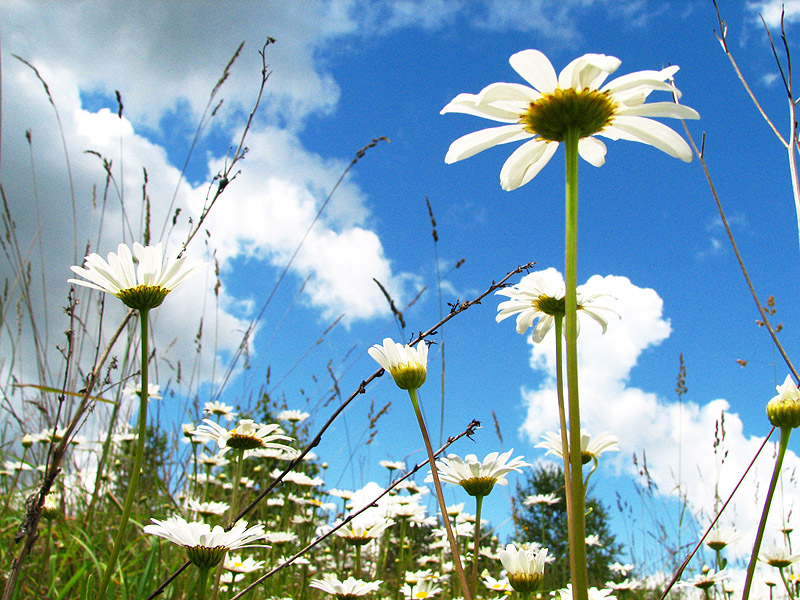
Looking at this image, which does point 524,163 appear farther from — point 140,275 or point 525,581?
point 525,581

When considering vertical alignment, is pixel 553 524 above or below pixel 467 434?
above

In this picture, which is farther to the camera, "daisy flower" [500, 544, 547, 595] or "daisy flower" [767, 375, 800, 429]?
"daisy flower" [500, 544, 547, 595]

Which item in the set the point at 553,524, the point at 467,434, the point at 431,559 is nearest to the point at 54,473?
the point at 467,434

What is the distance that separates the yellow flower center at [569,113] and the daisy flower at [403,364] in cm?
49

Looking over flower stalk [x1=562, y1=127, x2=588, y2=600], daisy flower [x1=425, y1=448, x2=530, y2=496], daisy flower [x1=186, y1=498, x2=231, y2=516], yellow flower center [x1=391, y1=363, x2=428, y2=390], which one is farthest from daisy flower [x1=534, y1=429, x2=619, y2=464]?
daisy flower [x1=186, y1=498, x2=231, y2=516]

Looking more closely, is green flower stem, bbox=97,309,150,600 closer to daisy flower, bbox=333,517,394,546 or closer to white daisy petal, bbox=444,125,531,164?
white daisy petal, bbox=444,125,531,164

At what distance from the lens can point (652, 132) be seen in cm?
82

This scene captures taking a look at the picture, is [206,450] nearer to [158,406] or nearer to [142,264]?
[158,406]

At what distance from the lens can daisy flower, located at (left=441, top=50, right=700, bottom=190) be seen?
771 mm

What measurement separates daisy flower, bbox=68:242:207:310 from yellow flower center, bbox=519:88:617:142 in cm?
73

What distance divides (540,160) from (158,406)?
348cm

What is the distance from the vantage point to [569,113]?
81cm

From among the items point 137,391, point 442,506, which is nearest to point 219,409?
point 137,391

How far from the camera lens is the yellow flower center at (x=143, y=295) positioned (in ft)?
3.86
